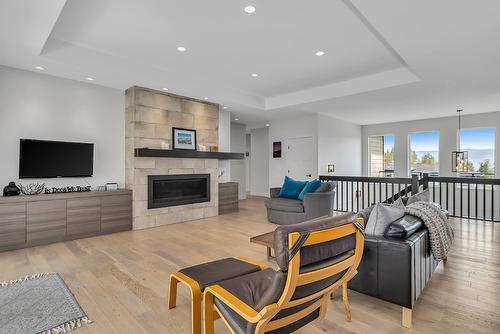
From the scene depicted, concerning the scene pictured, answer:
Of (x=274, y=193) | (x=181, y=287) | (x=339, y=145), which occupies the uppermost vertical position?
(x=339, y=145)

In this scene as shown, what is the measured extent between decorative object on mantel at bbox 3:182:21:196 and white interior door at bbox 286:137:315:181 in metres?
6.29

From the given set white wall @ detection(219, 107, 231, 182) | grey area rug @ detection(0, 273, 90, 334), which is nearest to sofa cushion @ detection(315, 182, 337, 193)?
white wall @ detection(219, 107, 231, 182)

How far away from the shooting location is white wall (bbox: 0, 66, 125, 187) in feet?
13.4

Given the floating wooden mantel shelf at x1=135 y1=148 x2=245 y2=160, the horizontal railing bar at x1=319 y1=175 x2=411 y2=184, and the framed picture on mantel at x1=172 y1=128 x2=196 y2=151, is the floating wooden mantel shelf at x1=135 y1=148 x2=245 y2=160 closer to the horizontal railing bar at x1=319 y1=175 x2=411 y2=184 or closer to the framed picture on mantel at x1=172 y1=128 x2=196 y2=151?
the framed picture on mantel at x1=172 y1=128 x2=196 y2=151

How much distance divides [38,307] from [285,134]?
7025 millimetres

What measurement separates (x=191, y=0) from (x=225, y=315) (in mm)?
2902

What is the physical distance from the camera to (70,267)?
3.17m

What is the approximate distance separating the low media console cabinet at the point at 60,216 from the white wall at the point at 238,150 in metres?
4.77

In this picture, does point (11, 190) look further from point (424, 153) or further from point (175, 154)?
point (424, 153)

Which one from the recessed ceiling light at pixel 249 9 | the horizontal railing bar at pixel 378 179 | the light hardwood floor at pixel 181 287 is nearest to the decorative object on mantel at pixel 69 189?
the light hardwood floor at pixel 181 287

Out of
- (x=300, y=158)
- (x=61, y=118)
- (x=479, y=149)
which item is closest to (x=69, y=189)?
(x=61, y=118)

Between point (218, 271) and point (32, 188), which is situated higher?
point (32, 188)

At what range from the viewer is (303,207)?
5121mm

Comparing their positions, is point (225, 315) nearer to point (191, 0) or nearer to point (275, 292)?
point (275, 292)
